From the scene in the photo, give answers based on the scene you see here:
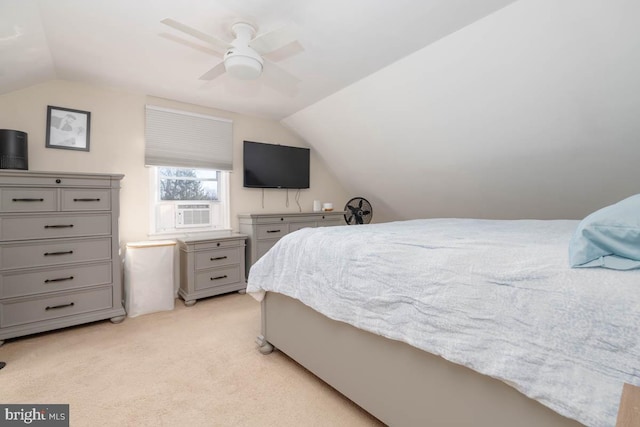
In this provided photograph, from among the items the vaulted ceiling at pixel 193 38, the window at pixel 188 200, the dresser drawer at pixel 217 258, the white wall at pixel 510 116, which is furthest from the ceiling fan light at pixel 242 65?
the dresser drawer at pixel 217 258

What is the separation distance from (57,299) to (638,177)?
15.9 ft

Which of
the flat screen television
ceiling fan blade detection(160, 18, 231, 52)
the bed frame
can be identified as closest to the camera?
the bed frame

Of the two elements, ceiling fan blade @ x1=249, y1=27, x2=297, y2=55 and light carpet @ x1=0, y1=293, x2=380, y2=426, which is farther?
ceiling fan blade @ x1=249, y1=27, x2=297, y2=55

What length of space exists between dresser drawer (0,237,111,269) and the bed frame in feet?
5.75

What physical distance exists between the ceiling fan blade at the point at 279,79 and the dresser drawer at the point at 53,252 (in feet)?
6.62

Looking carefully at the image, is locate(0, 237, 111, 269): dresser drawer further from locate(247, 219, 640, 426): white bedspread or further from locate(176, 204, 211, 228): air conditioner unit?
locate(247, 219, 640, 426): white bedspread

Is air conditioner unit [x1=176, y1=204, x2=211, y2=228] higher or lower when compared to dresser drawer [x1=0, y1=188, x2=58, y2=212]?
lower

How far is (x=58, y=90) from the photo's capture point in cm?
278

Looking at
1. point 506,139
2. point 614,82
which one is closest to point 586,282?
point 614,82

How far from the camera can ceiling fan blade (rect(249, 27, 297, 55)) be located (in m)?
1.83

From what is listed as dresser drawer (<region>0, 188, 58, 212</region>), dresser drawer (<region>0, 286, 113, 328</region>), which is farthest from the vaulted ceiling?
dresser drawer (<region>0, 286, 113, 328</region>)

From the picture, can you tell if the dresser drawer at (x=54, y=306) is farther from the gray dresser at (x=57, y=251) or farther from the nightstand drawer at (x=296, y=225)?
the nightstand drawer at (x=296, y=225)

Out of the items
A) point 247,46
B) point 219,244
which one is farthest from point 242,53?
point 219,244

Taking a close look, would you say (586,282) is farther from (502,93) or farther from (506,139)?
(506,139)
